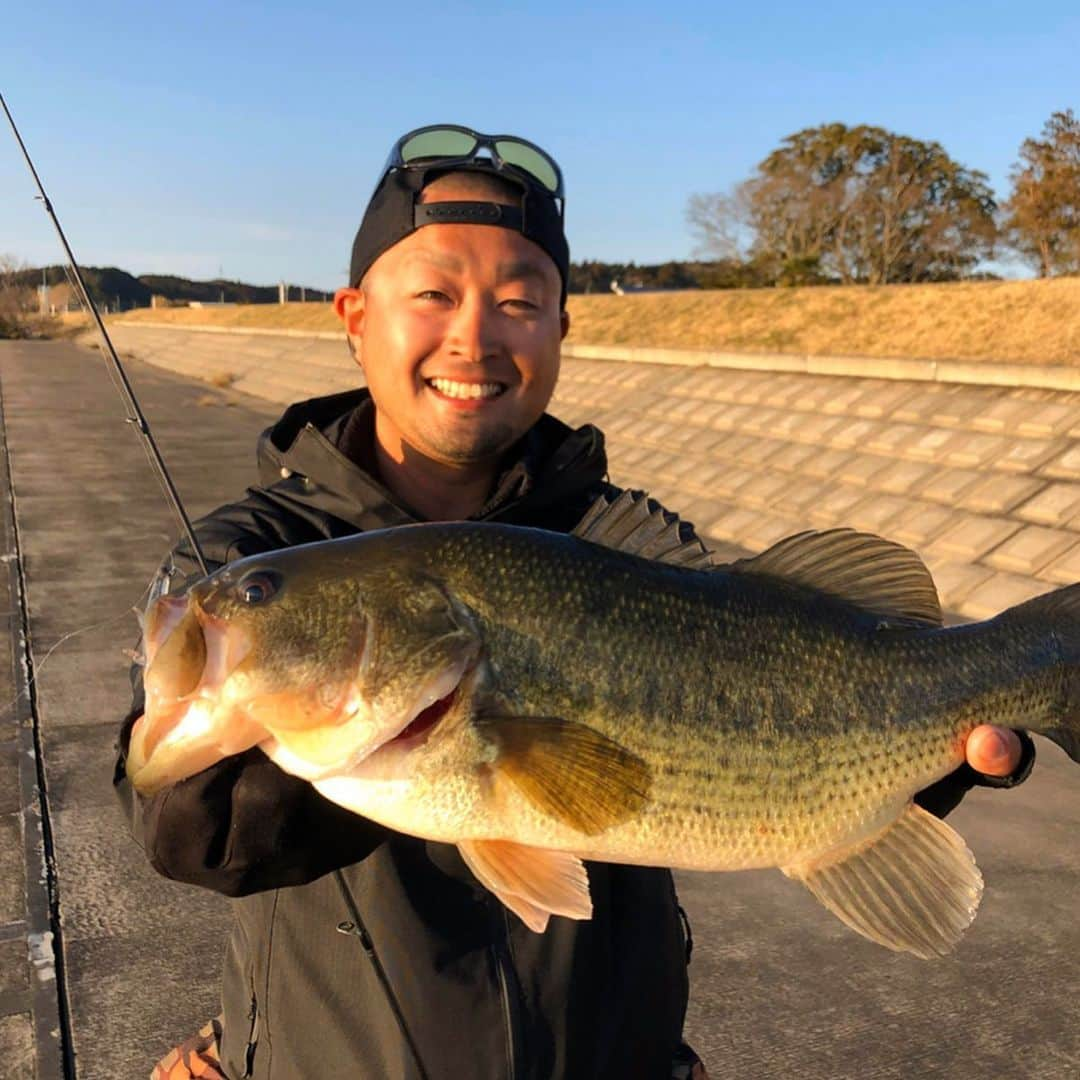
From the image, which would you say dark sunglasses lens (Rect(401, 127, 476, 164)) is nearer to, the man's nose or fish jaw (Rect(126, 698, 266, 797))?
the man's nose

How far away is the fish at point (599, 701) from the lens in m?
1.75

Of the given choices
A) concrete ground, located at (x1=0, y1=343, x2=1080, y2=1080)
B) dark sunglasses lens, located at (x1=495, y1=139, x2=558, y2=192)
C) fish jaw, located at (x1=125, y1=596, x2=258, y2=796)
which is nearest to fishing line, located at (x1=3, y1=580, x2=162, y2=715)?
concrete ground, located at (x1=0, y1=343, x2=1080, y2=1080)

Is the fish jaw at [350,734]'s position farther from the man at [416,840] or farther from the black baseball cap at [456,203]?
the black baseball cap at [456,203]

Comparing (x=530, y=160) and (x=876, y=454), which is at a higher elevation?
(x=530, y=160)

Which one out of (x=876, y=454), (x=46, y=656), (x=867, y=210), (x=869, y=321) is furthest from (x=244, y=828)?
(x=867, y=210)

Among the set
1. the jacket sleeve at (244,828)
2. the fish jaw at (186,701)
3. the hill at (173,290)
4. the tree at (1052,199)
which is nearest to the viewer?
the fish jaw at (186,701)

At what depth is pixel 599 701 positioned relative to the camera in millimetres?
1832

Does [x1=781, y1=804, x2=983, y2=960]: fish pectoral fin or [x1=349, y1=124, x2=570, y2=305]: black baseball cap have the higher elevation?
[x1=349, y1=124, x2=570, y2=305]: black baseball cap

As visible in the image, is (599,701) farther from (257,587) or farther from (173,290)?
(173,290)

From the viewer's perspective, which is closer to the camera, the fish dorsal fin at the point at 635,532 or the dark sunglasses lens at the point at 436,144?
the fish dorsal fin at the point at 635,532

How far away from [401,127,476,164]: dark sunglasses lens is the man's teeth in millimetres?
633

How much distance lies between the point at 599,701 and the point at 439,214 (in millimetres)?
1150

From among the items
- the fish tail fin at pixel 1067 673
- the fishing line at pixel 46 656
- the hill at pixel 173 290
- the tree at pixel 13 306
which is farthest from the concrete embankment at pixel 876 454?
the hill at pixel 173 290

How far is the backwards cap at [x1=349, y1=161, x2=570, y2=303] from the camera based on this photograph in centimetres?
236
